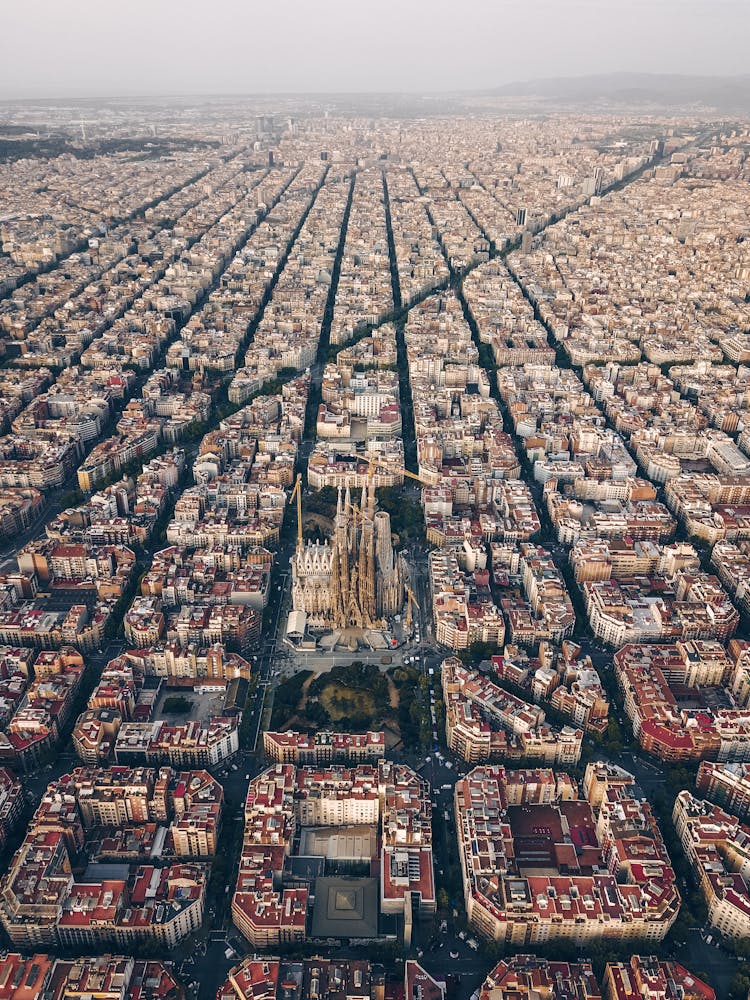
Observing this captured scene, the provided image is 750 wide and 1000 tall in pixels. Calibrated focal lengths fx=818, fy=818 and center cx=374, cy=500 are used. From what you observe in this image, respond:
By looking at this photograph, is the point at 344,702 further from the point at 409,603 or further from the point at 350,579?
the point at 409,603

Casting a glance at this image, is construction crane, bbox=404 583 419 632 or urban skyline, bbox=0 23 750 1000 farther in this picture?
construction crane, bbox=404 583 419 632

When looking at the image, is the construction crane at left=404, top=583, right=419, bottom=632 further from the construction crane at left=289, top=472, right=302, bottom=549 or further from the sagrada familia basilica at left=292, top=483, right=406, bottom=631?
the construction crane at left=289, top=472, right=302, bottom=549

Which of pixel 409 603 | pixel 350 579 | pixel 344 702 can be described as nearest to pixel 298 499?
pixel 350 579

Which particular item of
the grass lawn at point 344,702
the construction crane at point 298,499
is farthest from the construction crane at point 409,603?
the construction crane at point 298,499

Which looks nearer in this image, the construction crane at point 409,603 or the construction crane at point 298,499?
the construction crane at point 409,603

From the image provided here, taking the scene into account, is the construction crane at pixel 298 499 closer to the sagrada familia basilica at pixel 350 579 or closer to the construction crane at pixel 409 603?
the sagrada familia basilica at pixel 350 579

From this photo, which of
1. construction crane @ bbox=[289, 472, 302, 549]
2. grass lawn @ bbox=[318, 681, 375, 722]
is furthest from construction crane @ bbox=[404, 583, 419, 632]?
construction crane @ bbox=[289, 472, 302, 549]

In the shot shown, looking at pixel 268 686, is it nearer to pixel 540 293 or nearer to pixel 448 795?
pixel 448 795

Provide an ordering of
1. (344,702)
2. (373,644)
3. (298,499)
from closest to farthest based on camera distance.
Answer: (344,702) < (373,644) < (298,499)

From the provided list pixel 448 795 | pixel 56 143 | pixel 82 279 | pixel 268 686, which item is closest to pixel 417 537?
pixel 268 686
